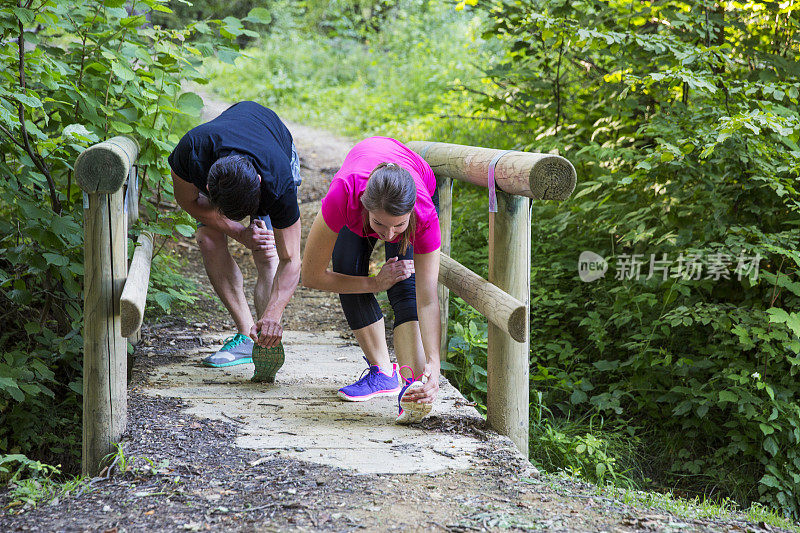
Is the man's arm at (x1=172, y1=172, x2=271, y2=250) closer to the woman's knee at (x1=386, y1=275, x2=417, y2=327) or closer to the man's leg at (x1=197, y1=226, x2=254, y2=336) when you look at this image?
the man's leg at (x1=197, y1=226, x2=254, y2=336)

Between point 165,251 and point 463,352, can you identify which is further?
point 165,251

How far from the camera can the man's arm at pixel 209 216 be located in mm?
3418

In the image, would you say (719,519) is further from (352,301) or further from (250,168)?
(250,168)

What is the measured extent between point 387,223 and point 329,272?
0.69m

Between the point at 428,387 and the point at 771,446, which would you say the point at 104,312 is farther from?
the point at 771,446

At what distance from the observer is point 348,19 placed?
54.5ft

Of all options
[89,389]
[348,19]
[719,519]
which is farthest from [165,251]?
[348,19]

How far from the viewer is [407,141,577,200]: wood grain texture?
8.62 ft

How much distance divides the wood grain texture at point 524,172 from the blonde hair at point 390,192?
0.49 m

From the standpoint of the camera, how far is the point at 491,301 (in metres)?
2.85

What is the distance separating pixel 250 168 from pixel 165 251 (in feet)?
12.4

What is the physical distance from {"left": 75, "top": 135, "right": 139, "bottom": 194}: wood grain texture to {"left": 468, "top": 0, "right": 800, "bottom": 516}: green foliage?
2820 millimetres

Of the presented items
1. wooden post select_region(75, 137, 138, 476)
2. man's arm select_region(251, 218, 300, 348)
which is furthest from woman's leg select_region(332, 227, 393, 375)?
wooden post select_region(75, 137, 138, 476)

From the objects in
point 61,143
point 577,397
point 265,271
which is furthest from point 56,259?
point 577,397
